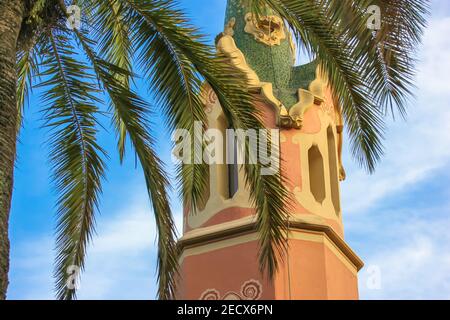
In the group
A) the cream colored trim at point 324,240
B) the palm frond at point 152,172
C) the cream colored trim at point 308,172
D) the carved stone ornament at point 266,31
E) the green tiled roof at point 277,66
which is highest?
the carved stone ornament at point 266,31

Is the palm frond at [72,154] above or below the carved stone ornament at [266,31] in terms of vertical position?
below

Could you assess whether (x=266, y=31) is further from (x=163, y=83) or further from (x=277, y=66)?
(x=163, y=83)

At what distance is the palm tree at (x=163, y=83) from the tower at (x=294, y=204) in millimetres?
4259

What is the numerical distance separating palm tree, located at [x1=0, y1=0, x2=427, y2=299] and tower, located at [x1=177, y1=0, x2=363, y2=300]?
168 inches

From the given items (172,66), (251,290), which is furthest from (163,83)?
(251,290)

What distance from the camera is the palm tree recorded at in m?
7.98

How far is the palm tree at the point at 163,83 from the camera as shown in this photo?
7977 millimetres

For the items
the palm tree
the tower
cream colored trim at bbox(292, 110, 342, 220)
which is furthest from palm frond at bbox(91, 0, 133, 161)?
cream colored trim at bbox(292, 110, 342, 220)

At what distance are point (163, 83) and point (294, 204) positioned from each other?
5803 mm

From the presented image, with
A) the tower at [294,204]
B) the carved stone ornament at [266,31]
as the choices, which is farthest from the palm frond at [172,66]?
the carved stone ornament at [266,31]

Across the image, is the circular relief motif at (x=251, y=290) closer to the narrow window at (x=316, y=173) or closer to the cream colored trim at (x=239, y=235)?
the cream colored trim at (x=239, y=235)

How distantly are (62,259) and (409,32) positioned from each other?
4199mm

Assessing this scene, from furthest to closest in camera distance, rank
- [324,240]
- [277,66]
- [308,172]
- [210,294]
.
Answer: [277,66] < [308,172] < [324,240] < [210,294]

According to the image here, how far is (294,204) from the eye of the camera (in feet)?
48.2
